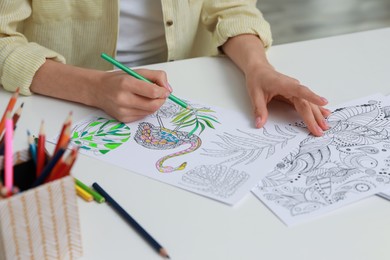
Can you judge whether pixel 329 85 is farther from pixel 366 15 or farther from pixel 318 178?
pixel 366 15

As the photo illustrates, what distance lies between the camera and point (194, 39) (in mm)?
1180

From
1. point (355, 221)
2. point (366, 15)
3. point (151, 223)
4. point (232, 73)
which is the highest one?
point (366, 15)

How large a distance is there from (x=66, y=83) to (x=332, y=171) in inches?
16.3

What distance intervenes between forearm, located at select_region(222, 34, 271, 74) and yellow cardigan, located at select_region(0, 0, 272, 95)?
13 mm

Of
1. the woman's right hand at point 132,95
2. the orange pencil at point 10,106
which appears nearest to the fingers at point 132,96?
the woman's right hand at point 132,95

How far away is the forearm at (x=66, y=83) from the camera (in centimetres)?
81

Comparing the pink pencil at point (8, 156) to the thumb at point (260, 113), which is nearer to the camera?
the pink pencil at point (8, 156)

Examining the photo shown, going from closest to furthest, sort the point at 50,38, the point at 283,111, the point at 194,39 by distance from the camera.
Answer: the point at 283,111, the point at 50,38, the point at 194,39

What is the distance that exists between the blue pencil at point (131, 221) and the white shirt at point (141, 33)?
538mm

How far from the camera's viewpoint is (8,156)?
0.47 m

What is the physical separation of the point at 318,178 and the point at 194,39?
0.61m

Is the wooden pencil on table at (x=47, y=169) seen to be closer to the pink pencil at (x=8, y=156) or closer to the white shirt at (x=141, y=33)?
the pink pencil at (x=8, y=156)

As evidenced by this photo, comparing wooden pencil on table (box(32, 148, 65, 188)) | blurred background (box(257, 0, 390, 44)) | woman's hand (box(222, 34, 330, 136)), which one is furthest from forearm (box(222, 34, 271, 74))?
blurred background (box(257, 0, 390, 44))

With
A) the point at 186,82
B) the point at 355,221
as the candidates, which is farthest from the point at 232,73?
the point at 355,221
